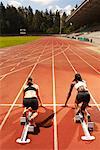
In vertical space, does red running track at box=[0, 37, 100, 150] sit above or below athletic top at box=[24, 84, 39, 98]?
below

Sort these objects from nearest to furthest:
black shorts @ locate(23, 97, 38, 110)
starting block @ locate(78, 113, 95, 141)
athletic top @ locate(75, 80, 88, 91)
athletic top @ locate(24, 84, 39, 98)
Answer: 1. starting block @ locate(78, 113, 95, 141)
2. black shorts @ locate(23, 97, 38, 110)
3. athletic top @ locate(24, 84, 39, 98)
4. athletic top @ locate(75, 80, 88, 91)

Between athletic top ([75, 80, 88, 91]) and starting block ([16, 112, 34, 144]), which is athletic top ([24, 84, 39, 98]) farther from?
athletic top ([75, 80, 88, 91])

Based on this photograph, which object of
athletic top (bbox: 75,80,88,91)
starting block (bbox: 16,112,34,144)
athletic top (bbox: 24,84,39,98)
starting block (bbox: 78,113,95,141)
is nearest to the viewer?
starting block (bbox: 16,112,34,144)

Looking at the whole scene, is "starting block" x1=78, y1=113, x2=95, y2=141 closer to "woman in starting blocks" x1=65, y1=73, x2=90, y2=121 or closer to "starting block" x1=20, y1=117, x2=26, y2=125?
"woman in starting blocks" x1=65, y1=73, x2=90, y2=121

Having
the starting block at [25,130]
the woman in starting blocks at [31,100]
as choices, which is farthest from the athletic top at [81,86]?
the starting block at [25,130]

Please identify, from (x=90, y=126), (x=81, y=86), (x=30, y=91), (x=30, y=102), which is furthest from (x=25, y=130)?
(x=81, y=86)

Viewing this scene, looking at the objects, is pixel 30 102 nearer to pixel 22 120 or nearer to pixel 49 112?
pixel 22 120

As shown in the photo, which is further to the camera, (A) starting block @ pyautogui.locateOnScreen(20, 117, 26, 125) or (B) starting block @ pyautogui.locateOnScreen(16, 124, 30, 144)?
(A) starting block @ pyautogui.locateOnScreen(20, 117, 26, 125)

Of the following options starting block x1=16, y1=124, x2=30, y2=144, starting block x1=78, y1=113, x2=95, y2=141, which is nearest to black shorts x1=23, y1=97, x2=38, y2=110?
starting block x1=16, y1=124, x2=30, y2=144

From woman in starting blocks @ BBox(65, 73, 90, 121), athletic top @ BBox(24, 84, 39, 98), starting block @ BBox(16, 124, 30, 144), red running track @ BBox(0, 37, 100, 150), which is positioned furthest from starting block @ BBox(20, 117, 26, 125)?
woman in starting blocks @ BBox(65, 73, 90, 121)

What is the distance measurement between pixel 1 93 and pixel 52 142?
6001 mm

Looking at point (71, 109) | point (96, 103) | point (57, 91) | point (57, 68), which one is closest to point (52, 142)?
point (71, 109)

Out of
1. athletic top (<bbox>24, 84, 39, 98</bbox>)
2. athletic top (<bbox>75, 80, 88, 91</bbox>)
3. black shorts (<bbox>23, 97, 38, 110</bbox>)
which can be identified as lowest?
black shorts (<bbox>23, 97, 38, 110</bbox>)

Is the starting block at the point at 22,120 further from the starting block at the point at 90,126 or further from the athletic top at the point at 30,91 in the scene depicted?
the starting block at the point at 90,126
